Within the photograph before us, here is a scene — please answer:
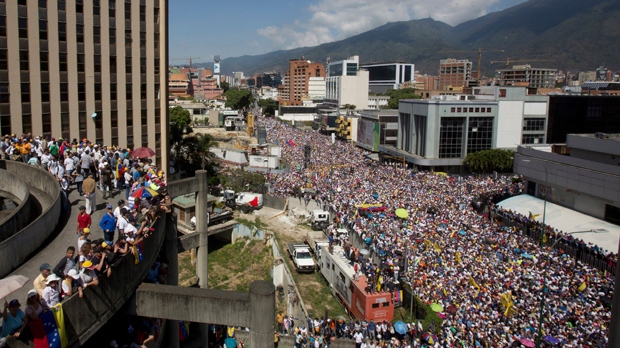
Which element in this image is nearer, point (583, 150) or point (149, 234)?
point (149, 234)

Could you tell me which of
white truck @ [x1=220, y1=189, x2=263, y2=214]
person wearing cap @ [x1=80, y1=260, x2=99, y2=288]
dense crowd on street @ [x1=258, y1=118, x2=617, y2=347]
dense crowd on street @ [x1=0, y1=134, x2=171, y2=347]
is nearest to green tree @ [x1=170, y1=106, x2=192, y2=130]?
dense crowd on street @ [x1=258, y1=118, x2=617, y2=347]

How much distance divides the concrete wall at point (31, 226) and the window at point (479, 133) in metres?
53.9

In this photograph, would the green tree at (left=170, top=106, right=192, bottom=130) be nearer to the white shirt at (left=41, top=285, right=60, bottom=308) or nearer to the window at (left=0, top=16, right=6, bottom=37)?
the window at (left=0, top=16, right=6, bottom=37)

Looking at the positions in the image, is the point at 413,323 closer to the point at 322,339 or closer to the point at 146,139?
the point at 322,339

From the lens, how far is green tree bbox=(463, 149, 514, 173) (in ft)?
192

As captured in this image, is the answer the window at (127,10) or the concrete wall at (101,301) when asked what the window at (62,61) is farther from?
the concrete wall at (101,301)

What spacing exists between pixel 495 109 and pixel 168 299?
191ft

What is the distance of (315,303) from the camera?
1032 inches

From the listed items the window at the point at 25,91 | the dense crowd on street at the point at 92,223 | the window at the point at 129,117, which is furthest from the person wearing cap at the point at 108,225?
the window at the point at 129,117

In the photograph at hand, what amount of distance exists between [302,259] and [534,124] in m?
47.1

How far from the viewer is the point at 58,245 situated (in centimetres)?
1252

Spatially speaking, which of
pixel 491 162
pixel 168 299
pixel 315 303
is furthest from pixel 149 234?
pixel 491 162

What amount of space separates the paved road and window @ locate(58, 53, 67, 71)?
16.3 metres

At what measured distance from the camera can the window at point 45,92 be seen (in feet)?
97.0
